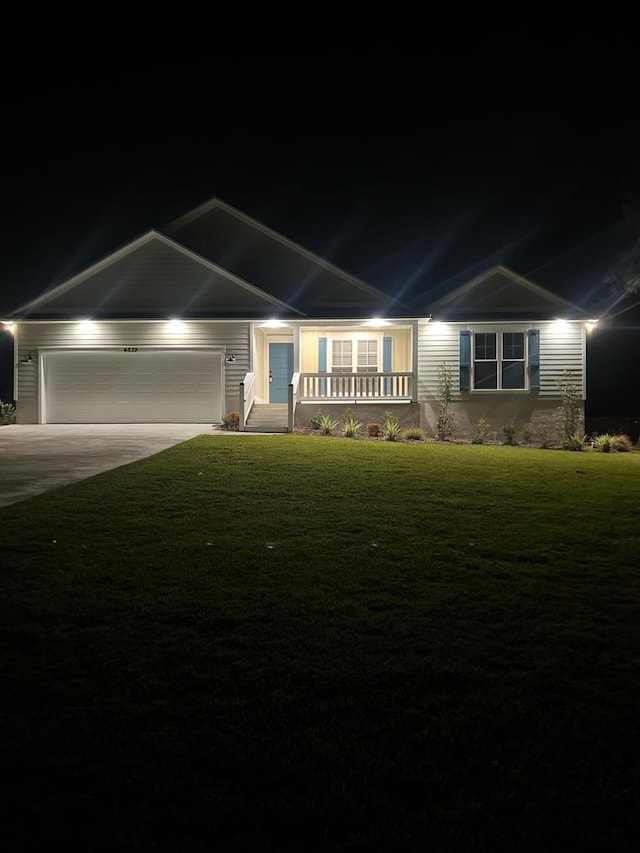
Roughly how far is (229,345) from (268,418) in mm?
3130

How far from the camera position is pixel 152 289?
20062 millimetres

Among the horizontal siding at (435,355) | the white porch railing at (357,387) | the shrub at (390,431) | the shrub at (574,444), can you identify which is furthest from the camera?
the horizontal siding at (435,355)

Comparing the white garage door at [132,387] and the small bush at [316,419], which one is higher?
the white garage door at [132,387]

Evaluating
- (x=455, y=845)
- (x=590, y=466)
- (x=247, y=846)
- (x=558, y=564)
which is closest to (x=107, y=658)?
(x=247, y=846)

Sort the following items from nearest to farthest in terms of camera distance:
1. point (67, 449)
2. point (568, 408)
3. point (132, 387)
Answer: point (67, 449) < point (568, 408) < point (132, 387)

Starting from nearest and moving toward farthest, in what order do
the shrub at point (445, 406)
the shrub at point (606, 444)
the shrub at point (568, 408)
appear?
1. the shrub at point (606, 444)
2. the shrub at point (445, 406)
3. the shrub at point (568, 408)

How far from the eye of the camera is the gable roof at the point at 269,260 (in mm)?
20969

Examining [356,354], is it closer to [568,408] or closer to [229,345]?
[229,345]

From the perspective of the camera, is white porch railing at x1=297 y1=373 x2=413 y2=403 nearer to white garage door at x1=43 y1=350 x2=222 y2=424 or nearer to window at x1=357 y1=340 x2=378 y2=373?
window at x1=357 y1=340 x2=378 y2=373

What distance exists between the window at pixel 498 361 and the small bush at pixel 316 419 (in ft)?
16.7

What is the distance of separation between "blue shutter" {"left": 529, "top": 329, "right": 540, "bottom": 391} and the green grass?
44.4 ft

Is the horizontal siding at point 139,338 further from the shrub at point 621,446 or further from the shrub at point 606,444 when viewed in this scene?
the shrub at point 621,446

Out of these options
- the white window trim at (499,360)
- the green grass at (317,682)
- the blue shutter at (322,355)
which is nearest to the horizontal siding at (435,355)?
the white window trim at (499,360)

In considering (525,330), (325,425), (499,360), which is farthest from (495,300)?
(325,425)
